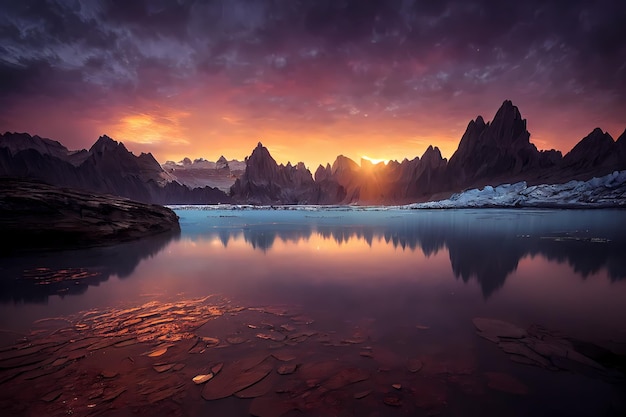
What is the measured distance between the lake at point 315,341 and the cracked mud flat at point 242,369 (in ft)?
0.09

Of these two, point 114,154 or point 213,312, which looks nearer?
point 213,312

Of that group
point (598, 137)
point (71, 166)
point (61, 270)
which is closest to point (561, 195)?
point (598, 137)

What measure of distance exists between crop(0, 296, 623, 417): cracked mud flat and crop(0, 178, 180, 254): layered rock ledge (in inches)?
501

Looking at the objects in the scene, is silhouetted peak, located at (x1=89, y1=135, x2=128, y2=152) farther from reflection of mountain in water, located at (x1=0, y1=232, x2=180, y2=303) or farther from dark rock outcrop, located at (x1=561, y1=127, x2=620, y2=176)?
dark rock outcrop, located at (x1=561, y1=127, x2=620, y2=176)

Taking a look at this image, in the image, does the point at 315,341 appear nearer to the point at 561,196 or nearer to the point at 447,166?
the point at 561,196

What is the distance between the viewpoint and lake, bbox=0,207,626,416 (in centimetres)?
386

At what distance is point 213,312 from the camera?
23.2 ft

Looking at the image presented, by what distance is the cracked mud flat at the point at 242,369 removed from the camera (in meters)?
3.78

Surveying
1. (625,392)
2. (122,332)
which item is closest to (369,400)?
(625,392)

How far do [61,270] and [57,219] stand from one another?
766 centimetres

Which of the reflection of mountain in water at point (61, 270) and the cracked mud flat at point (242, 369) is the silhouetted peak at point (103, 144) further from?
the cracked mud flat at point (242, 369)

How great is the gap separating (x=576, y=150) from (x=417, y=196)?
7106 cm

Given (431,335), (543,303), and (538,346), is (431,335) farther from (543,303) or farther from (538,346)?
(543,303)

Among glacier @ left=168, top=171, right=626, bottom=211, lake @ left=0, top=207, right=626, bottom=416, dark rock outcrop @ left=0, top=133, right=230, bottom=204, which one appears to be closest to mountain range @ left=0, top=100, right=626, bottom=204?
dark rock outcrop @ left=0, top=133, right=230, bottom=204
